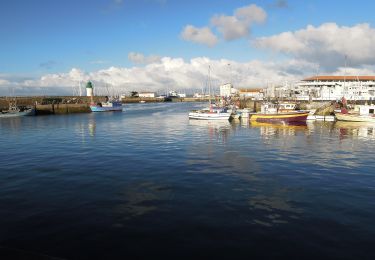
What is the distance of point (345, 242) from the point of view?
31.6 feet

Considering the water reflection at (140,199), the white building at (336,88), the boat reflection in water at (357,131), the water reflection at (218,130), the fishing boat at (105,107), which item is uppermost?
the white building at (336,88)

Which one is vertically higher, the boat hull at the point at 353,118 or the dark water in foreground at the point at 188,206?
the boat hull at the point at 353,118

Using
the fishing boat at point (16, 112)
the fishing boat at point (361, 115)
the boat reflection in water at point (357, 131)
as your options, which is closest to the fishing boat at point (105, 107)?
the fishing boat at point (16, 112)

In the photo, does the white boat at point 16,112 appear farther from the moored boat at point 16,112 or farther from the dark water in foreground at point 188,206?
the dark water in foreground at point 188,206

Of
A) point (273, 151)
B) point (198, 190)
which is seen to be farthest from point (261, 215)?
point (273, 151)

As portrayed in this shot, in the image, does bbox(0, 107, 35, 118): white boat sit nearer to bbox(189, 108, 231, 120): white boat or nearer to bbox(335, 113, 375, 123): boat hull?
bbox(189, 108, 231, 120): white boat

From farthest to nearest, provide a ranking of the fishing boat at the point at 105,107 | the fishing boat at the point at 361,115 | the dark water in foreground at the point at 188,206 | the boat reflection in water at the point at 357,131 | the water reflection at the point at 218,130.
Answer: the fishing boat at the point at 105,107 < the fishing boat at the point at 361,115 < the boat reflection in water at the point at 357,131 < the water reflection at the point at 218,130 < the dark water in foreground at the point at 188,206

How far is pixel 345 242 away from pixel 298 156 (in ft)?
51.1

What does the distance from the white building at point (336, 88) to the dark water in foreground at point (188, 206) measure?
84.3 metres

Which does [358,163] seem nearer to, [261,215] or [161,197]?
[261,215]

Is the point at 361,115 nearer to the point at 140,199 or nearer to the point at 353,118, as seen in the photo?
the point at 353,118

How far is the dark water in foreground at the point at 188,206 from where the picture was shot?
A: 938 centimetres

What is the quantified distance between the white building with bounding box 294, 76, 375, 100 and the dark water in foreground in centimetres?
8428

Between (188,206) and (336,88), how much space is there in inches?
4317
